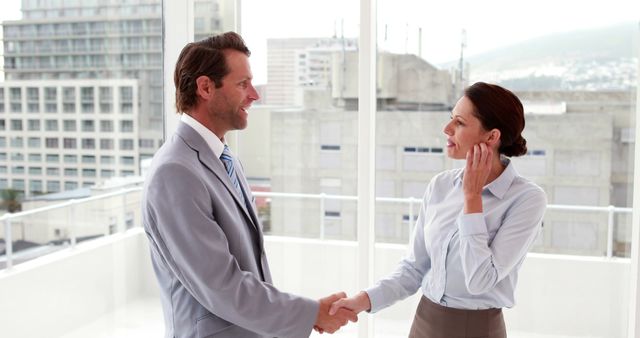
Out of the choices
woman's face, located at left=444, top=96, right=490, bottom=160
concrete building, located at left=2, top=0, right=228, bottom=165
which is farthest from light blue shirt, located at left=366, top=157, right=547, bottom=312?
concrete building, located at left=2, top=0, right=228, bottom=165

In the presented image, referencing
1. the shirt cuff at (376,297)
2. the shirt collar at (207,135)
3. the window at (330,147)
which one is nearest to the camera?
the shirt collar at (207,135)

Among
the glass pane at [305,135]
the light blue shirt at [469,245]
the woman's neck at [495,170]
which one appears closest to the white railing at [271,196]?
the glass pane at [305,135]

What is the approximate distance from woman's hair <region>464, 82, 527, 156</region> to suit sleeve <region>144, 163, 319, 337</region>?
0.84m

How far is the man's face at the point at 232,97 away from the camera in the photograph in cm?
199

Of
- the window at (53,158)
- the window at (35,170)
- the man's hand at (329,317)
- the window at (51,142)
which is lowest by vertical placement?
the man's hand at (329,317)

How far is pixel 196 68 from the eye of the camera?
1.97 meters

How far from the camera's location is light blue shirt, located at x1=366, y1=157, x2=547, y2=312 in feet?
6.53

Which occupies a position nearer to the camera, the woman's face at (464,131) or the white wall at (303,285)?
the woman's face at (464,131)

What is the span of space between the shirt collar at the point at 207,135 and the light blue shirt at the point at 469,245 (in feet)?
2.38

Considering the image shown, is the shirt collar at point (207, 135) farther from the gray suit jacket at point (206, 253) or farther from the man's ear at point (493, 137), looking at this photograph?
the man's ear at point (493, 137)

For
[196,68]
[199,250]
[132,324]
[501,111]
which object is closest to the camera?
[199,250]

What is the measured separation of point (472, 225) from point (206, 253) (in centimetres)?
76

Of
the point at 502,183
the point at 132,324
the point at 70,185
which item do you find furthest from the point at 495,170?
the point at 132,324

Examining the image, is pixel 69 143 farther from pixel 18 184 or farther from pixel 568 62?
pixel 568 62
